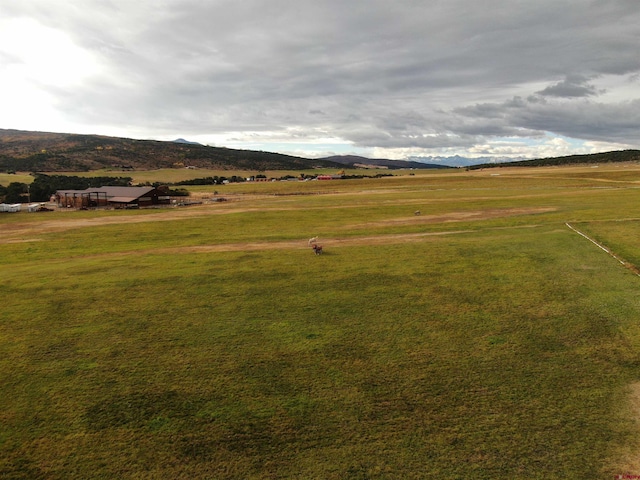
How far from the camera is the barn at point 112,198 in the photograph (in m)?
84.4

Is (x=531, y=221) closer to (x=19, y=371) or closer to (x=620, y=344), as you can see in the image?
(x=620, y=344)

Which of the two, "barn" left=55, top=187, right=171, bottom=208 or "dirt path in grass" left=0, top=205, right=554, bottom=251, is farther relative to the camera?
"barn" left=55, top=187, right=171, bottom=208

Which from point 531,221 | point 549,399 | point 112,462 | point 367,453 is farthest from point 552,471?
point 531,221

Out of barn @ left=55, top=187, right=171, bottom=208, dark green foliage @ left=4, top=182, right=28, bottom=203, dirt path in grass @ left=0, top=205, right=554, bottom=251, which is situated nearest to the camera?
dirt path in grass @ left=0, top=205, right=554, bottom=251

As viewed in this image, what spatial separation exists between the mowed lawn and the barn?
62.9 meters

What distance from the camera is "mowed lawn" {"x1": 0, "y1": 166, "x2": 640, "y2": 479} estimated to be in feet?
30.9

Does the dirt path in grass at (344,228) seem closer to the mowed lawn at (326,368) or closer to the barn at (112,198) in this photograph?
the mowed lawn at (326,368)

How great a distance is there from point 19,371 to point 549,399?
604 inches

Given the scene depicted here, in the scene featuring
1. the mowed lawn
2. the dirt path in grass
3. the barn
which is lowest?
the mowed lawn

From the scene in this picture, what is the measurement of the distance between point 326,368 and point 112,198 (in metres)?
87.0

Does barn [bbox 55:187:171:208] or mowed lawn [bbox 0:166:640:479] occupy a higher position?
barn [bbox 55:187:171:208]

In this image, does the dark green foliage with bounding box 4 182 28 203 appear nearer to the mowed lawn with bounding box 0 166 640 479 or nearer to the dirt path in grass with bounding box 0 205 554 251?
the dirt path in grass with bounding box 0 205 554 251

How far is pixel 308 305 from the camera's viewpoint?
17.7 m

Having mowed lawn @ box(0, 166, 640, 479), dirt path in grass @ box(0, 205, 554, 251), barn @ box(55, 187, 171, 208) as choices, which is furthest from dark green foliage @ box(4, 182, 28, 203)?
mowed lawn @ box(0, 166, 640, 479)
